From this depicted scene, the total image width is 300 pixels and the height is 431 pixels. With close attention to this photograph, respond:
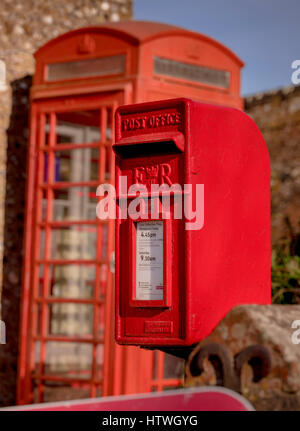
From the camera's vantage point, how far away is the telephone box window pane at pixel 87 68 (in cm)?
445

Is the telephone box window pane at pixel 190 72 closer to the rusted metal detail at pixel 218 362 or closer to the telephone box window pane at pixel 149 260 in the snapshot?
the telephone box window pane at pixel 149 260

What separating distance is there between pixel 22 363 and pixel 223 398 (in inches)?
132

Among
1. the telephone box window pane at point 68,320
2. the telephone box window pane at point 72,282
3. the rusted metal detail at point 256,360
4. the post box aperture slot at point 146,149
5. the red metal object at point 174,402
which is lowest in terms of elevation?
the telephone box window pane at point 68,320

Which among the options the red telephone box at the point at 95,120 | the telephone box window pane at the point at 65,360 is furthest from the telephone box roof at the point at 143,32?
the telephone box window pane at the point at 65,360

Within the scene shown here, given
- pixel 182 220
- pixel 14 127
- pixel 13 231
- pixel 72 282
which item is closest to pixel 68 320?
pixel 72 282

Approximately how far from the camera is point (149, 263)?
2.18m

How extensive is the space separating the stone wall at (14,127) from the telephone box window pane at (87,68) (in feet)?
2.21

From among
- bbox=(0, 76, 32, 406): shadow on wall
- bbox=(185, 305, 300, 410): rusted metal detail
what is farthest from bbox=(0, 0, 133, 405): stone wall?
bbox=(185, 305, 300, 410): rusted metal detail

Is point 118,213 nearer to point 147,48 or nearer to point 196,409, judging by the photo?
point 196,409

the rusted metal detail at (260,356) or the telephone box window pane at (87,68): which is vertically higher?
the telephone box window pane at (87,68)

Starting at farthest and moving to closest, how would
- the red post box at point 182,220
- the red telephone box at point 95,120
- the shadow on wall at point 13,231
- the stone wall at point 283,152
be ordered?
the stone wall at point 283,152
the shadow on wall at point 13,231
the red telephone box at point 95,120
the red post box at point 182,220

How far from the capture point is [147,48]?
14.3ft

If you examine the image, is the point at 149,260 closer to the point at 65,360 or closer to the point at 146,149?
the point at 146,149

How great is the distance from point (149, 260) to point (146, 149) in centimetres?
35
